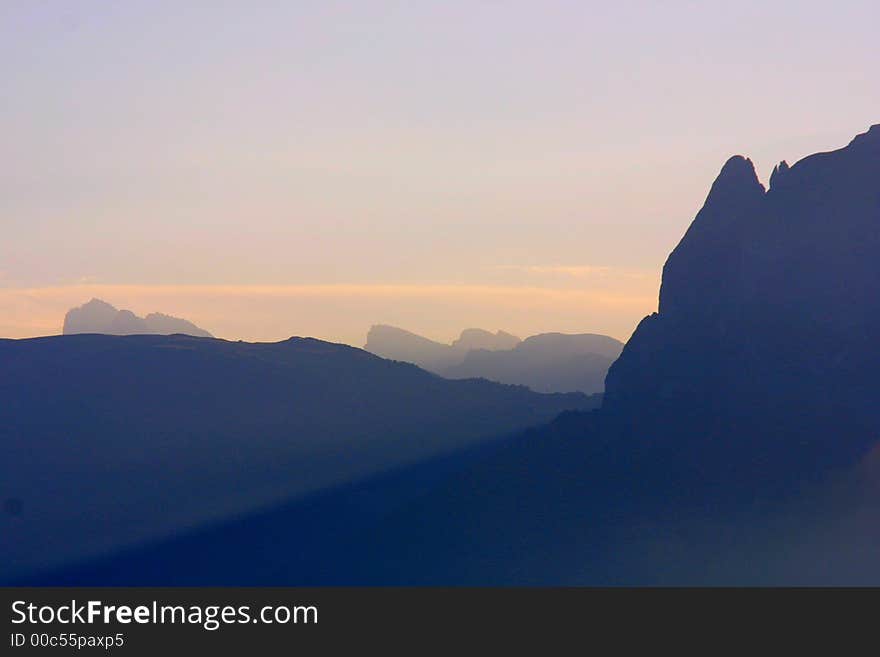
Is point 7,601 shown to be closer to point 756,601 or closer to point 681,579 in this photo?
point 756,601

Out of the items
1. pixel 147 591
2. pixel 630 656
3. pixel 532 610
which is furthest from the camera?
pixel 532 610

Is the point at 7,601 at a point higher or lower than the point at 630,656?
higher

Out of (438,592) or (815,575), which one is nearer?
(438,592)

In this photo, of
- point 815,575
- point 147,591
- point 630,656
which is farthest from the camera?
point 815,575

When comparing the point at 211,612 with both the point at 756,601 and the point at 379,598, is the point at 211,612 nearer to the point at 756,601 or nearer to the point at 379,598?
the point at 379,598

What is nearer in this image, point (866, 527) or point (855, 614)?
point (855, 614)

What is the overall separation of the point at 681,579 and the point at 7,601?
13946cm

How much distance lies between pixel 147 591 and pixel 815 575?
138837 mm

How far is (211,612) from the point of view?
72.6 meters

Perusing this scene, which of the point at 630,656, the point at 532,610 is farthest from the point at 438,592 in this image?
the point at 630,656

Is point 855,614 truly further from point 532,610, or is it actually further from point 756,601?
point 532,610

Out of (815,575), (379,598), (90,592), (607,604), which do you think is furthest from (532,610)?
(815,575)

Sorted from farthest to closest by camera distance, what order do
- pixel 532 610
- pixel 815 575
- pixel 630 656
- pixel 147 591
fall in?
1. pixel 815 575
2. pixel 532 610
3. pixel 630 656
4. pixel 147 591

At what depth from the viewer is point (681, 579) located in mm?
196625
